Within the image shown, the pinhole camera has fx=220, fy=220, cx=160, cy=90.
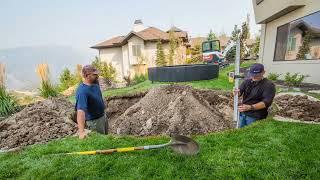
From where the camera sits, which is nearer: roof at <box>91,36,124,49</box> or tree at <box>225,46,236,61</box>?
tree at <box>225,46,236,61</box>

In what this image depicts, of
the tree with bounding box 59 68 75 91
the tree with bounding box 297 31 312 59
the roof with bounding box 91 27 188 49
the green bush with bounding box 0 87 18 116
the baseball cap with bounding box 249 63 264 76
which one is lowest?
the tree with bounding box 59 68 75 91

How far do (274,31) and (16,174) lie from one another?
42.7 feet

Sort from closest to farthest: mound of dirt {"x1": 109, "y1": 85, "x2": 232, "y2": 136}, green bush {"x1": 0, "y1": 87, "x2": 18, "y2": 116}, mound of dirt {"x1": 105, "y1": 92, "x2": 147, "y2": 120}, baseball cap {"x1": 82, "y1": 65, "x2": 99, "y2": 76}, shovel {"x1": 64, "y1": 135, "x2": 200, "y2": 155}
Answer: shovel {"x1": 64, "y1": 135, "x2": 200, "y2": 155}, baseball cap {"x1": 82, "y1": 65, "x2": 99, "y2": 76}, mound of dirt {"x1": 109, "y1": 85, "x2": 232, "y2": 136}, green bush {"x1": 0, "y1": 87, "x2": 18, "y2": 116}, mound of dirt {"x1": 105, "y1": 92, "x2": 147, "y2": 120}

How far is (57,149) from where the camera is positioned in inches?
143

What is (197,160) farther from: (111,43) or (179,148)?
(111,43)

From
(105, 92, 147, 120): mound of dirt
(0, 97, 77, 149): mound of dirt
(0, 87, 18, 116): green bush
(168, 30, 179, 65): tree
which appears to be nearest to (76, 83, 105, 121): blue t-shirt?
(0, 97, 77, 149): mound of dirt

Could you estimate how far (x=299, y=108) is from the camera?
17.4 ft

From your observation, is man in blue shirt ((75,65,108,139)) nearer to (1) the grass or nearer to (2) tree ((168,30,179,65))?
(1) the grass

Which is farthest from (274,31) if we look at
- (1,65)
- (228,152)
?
(1,65)

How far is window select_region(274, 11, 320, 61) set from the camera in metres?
8.76

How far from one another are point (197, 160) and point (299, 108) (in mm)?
3679

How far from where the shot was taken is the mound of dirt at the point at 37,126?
14.9 feet

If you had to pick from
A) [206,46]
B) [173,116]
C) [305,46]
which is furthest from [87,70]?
[206,46]

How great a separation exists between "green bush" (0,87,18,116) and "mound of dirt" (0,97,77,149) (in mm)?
2169
